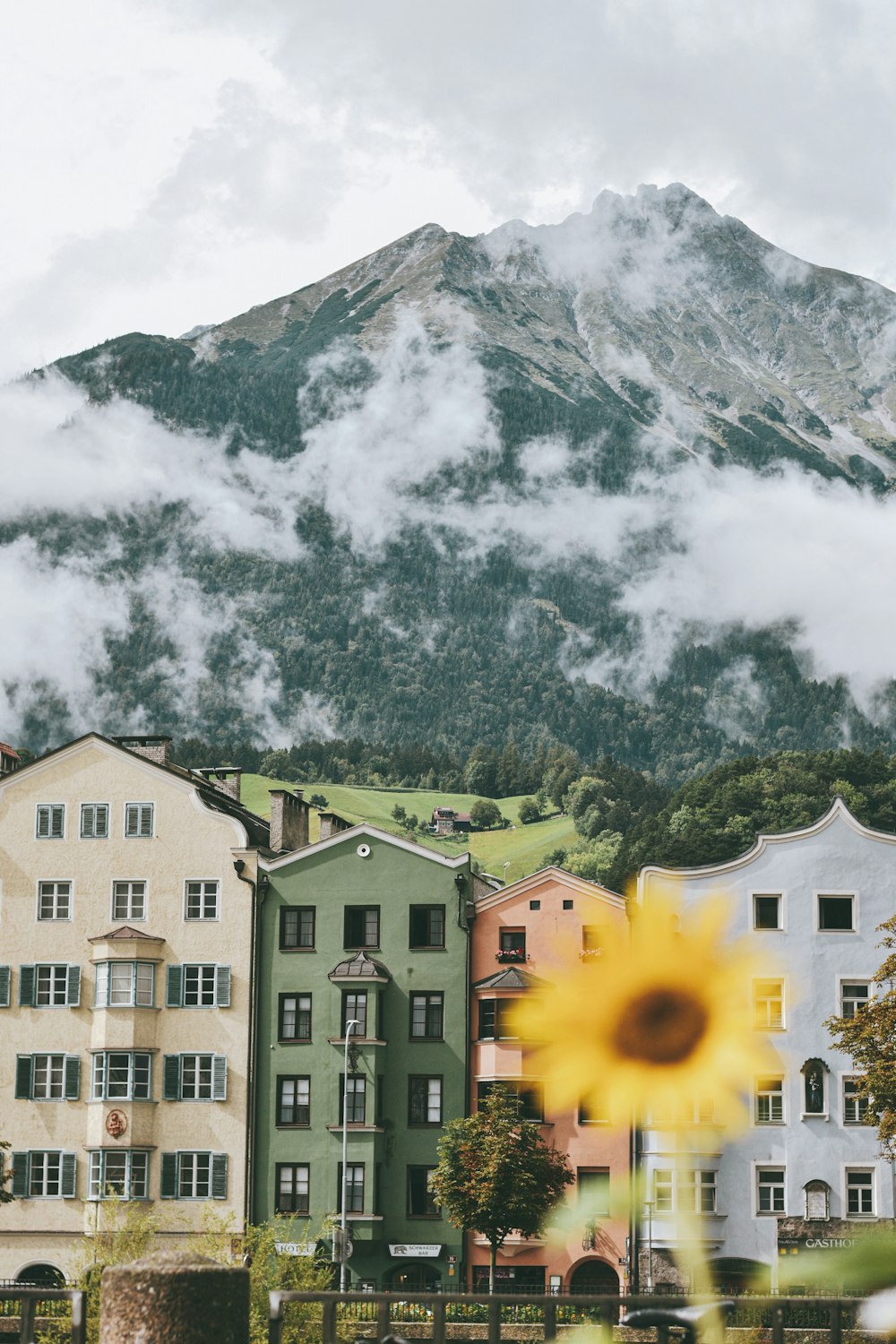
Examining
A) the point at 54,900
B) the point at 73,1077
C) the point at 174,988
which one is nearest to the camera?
the point at 73,1077

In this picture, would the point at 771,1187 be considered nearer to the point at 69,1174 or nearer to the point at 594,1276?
the point at 594,1276

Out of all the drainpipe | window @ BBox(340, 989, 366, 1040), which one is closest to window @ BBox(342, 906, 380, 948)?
window @ BBox(340, 989, 366, 1040)

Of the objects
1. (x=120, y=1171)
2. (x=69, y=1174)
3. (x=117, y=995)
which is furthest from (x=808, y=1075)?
Answer: (x=69, y=1174)

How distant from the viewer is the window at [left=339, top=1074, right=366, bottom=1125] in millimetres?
81000

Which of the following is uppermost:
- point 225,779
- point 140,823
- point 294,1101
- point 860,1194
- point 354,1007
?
point 225,779

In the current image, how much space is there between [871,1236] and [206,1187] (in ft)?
262

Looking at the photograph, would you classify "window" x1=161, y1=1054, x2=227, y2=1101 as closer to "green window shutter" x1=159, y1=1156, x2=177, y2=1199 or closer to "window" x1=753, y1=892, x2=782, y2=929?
"green window shutter" x1=159, y1=1156, x2=177, y2=1199

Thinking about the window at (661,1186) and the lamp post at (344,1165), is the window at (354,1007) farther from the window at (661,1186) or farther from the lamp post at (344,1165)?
the window at (661,1186)

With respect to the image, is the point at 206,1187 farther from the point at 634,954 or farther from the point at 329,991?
the point at 634,954

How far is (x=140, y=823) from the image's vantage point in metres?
86.6

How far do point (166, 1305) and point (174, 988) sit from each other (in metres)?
78.2

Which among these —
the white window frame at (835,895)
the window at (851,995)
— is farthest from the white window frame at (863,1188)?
the white window frame at (835,895)

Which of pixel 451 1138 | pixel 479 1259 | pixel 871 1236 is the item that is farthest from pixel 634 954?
pixel 479 1259

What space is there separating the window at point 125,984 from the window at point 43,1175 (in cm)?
680
